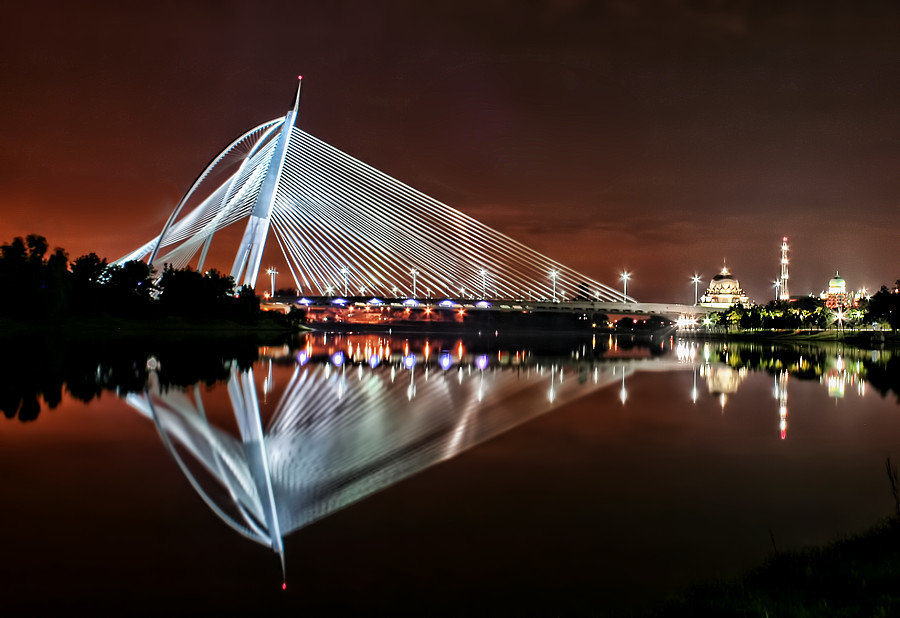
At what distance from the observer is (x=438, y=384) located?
22.9 m

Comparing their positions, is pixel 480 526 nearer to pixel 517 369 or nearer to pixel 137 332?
pixel 517 369

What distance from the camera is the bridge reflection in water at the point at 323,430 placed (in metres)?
8.23

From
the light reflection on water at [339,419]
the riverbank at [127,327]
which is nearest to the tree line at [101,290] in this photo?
the riverbank at [127,327]

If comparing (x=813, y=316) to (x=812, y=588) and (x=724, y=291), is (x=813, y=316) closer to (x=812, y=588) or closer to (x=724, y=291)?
(x=724, y=291)

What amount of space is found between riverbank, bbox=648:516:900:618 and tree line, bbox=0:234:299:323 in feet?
155

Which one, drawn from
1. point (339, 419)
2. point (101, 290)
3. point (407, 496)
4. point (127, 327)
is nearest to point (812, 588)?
point (407, 496)

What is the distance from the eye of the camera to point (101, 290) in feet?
191

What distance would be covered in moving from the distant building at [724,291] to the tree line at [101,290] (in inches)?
5672

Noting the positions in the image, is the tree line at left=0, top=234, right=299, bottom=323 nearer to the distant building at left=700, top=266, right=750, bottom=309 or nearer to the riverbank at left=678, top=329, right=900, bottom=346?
the riverbank at left=678, top=329, right=900, bottom=346

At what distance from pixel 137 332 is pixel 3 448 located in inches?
1805

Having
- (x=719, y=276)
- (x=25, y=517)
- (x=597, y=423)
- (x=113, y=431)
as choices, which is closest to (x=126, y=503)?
(x=25, y=517)

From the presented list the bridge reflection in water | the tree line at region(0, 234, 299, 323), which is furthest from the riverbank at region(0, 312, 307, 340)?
the bridge reflection in water

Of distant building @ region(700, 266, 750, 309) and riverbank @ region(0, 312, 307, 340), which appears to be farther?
distant building @ region(700, 266, 750, 309)

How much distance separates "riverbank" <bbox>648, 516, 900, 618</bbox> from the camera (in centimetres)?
497
